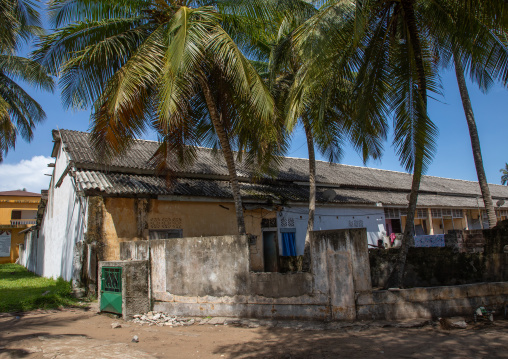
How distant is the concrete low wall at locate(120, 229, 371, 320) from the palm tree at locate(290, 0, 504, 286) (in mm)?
2095

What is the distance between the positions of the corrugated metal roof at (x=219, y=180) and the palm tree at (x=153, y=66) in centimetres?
165

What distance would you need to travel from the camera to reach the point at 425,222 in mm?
22938

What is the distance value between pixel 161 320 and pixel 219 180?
757 cm

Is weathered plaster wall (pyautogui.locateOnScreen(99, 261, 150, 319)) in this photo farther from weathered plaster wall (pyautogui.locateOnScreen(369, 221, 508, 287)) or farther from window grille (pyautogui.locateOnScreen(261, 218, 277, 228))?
window grille (pyautogui.locateOnScreen(261, 218, 277, 228))

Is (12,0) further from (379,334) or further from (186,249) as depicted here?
(379,334)

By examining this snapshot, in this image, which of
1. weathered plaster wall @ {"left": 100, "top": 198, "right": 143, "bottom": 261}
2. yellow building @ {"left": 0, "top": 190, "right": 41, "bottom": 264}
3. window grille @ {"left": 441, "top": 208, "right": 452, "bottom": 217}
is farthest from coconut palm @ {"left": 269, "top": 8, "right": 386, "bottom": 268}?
yellow building @ {"left": 0, "top": 190, "right": 41, "bottom": 264}

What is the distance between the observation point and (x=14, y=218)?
34.3m

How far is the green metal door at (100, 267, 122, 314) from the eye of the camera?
26.0 ft

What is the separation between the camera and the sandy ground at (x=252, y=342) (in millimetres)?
5141

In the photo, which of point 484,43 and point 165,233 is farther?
point 165,233

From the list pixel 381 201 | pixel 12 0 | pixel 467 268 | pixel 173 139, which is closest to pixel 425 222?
pixel 381 201

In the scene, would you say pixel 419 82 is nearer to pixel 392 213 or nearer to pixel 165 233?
pixel 165 233

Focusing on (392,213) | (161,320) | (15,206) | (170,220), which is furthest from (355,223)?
(15,206)

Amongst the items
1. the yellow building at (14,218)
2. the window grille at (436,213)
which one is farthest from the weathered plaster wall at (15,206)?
the window grille at (436,213)
